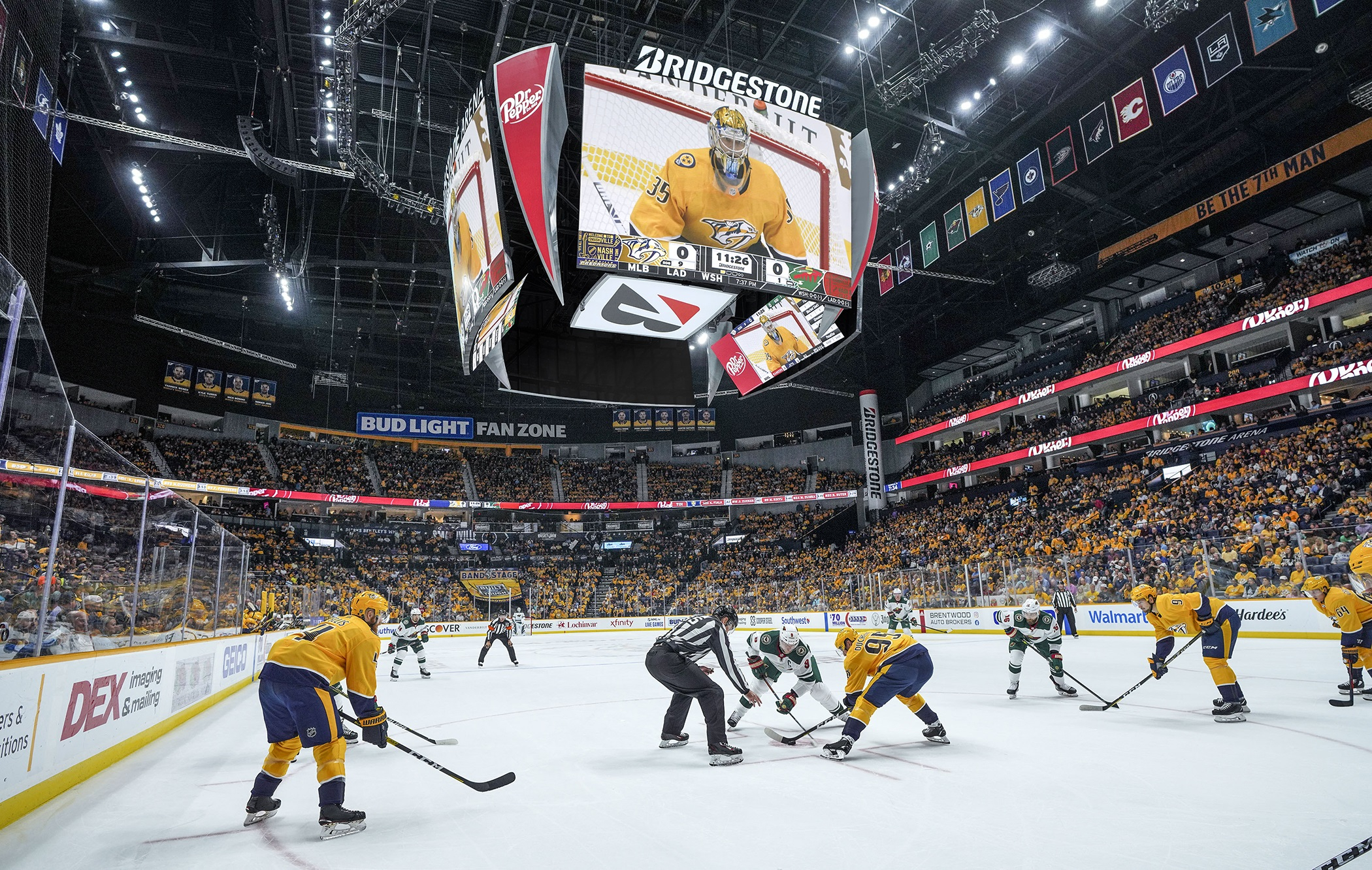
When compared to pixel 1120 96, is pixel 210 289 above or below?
above

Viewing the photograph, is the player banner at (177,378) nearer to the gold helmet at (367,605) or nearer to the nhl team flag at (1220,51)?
the gold helmet at (367,605)

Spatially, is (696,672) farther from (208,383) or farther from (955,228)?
(208,383)

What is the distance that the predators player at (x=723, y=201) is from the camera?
36.1 feet

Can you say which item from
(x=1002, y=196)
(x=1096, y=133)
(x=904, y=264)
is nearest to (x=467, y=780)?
Result: (x=1096, y=133)

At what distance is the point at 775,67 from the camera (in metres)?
18.0

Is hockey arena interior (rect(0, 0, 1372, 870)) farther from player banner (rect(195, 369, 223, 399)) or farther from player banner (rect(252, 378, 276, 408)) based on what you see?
player banner (rect(252, 378, 276, 408))

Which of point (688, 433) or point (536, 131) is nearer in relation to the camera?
point (536, 131)

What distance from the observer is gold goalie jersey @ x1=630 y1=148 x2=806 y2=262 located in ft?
36.0

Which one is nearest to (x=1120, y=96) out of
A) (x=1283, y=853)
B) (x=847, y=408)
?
(x=1283, y=853)

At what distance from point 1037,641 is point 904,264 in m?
16.3

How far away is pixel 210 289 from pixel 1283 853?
35.3 meters

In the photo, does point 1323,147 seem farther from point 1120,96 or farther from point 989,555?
point 989,555

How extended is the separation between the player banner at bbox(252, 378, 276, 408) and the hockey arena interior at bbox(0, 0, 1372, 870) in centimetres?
39

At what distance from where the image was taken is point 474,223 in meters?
12.2
